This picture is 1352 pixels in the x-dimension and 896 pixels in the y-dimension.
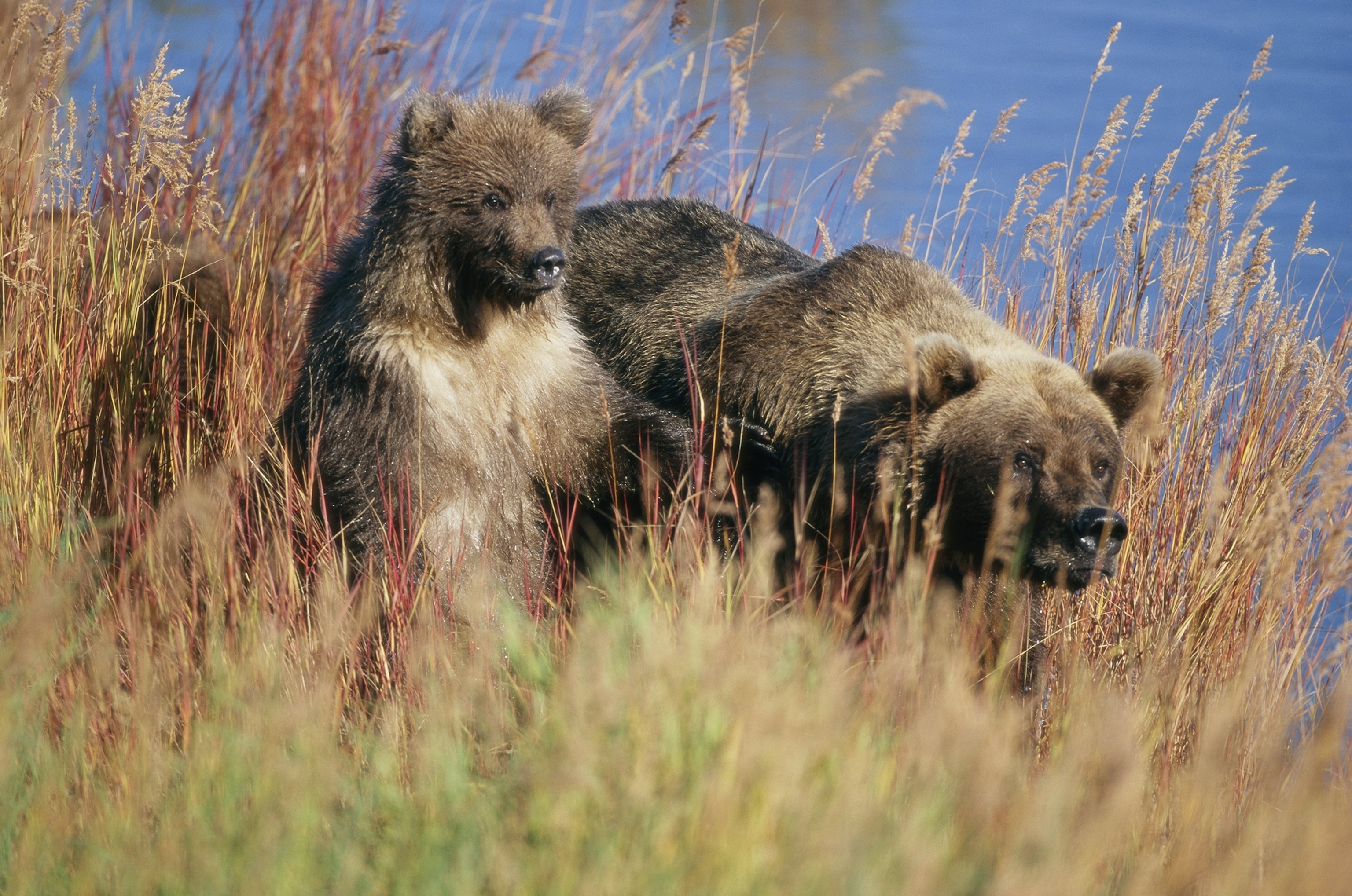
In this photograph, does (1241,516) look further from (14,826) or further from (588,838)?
(14,826)

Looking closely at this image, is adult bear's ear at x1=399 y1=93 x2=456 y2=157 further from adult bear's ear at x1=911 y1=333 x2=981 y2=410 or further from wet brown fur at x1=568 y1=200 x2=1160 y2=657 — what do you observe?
adult bear's ear at x1=911 y1=333 x2=981 y2=410

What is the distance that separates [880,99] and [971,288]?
25.1ft

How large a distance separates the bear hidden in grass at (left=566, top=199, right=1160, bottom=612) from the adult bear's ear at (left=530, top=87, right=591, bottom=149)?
688mm

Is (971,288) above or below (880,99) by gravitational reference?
below

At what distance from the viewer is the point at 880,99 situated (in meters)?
13.7

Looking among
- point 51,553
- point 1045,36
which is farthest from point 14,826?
point 1045,36

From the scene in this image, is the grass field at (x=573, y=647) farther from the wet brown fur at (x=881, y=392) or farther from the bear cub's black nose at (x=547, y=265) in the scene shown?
the bear cub's black nose at (x=547, y=265)

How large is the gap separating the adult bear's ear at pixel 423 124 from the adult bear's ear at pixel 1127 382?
2200mm

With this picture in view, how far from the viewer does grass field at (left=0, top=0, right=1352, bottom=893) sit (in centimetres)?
218

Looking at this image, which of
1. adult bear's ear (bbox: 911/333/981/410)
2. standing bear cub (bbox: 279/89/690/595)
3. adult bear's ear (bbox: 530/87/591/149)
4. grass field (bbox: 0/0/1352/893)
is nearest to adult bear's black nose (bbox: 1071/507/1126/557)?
grass field (bbox: 0/0/1352/893)

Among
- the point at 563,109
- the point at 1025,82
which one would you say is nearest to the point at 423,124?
the point at 563,109

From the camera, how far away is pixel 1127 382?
4258 millimetres

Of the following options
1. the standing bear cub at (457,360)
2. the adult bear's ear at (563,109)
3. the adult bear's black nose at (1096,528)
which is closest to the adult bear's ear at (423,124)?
the standing bear cub at (457,360)

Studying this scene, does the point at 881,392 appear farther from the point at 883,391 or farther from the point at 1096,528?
the point at 1096,528
